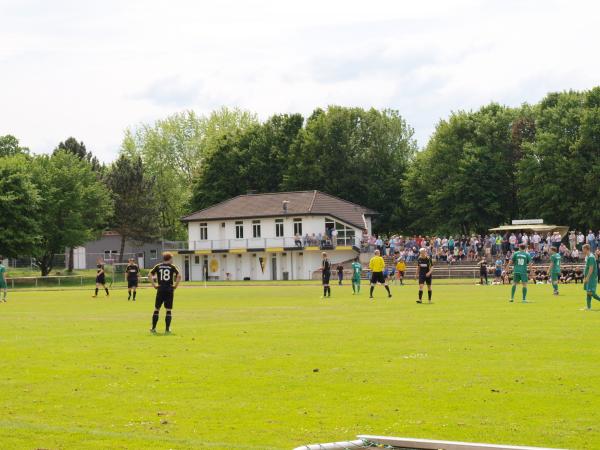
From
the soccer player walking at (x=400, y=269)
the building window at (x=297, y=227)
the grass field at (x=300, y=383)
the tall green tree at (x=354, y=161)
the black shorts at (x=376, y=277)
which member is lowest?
the grass field at (x=300, y=383)

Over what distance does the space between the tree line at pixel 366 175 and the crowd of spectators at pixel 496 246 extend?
8.26 m

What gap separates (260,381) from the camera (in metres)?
14.8

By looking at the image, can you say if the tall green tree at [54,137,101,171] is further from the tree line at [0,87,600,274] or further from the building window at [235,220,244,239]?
the building window at [235,220,244,239]

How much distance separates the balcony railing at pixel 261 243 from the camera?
295 ft

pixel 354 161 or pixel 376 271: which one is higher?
pixel 354 161

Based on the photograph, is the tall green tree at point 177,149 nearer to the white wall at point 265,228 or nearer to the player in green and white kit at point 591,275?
the white wall at point 265,228

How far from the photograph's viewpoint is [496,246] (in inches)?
2761

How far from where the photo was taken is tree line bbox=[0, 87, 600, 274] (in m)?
80.1

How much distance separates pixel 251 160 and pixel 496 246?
136 feet

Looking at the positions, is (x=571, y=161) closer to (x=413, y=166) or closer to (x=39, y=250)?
(x=413, y=166)

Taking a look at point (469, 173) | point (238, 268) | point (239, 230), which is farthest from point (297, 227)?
point (469, 173)

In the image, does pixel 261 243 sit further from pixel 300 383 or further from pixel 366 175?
pixel 300 383

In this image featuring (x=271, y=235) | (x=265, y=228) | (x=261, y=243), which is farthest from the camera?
(x=265, y=228)

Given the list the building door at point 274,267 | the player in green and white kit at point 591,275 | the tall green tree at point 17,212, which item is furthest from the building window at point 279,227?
the player in green and white kit at point 591,275
